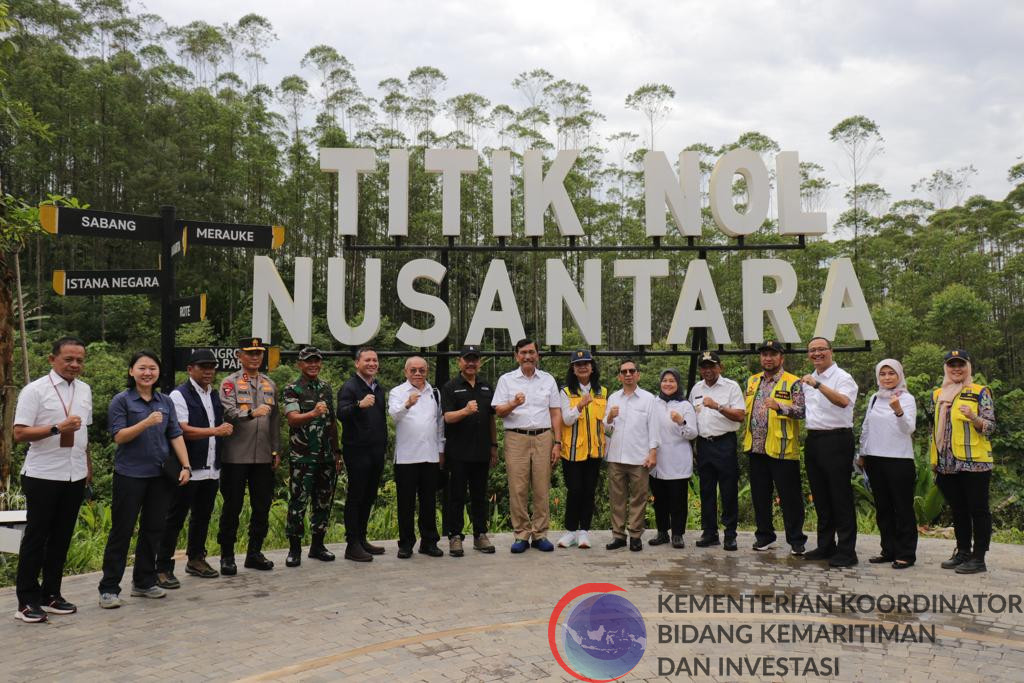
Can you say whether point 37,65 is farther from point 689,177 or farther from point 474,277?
point 689,177

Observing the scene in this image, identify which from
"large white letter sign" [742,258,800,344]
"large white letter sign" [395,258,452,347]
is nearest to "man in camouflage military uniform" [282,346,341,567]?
"large white letter sign" [395,258,452,347]

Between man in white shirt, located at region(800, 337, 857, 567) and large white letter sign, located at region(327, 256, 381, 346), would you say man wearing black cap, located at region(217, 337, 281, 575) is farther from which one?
man in white shirt, located at region(800, 337, 857, 567)

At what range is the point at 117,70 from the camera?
29266 mm

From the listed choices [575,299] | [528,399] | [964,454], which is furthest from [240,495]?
[964,454]

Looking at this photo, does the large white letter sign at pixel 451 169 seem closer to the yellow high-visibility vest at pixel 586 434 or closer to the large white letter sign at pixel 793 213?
the yellow high-visibility vest at pixel 586 434

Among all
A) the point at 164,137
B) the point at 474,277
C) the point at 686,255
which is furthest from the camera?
the point at 164,137

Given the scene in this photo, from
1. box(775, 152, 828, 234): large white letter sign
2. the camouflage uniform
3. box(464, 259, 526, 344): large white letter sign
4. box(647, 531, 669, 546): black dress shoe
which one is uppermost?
box(775, 152, 828, 234): large white letter sign

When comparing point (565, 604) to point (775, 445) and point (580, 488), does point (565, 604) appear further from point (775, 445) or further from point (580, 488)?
point (775, 445)

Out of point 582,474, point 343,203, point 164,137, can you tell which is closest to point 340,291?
point 343,203

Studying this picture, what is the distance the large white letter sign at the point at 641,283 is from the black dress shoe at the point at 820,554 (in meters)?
2.67

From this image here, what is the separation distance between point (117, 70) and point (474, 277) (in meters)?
20.0

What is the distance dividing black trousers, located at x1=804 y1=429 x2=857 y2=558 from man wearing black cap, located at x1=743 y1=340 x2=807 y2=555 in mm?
172

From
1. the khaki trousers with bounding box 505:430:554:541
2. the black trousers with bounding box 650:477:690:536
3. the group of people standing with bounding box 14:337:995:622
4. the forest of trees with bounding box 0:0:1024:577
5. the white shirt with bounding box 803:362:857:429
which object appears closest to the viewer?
the group of people standing with bounding box 14:337:995:622

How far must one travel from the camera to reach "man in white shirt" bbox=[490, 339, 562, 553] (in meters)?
6.09
